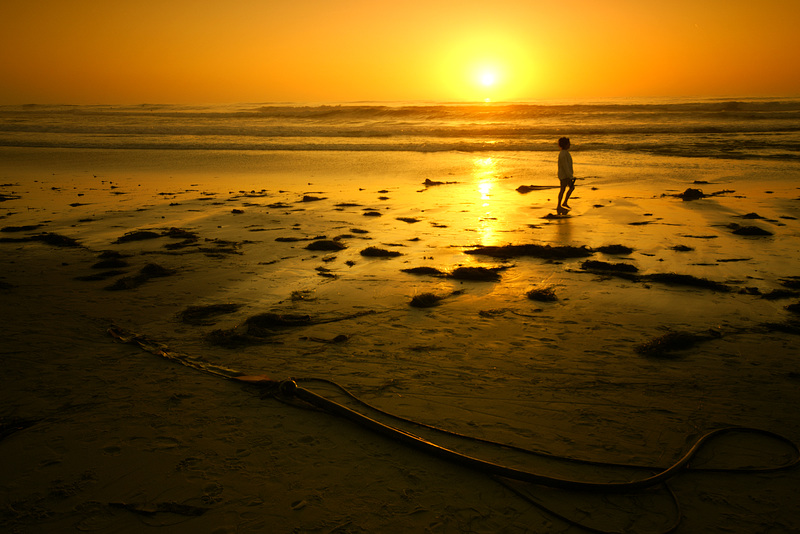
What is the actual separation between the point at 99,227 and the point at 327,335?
6754 mm

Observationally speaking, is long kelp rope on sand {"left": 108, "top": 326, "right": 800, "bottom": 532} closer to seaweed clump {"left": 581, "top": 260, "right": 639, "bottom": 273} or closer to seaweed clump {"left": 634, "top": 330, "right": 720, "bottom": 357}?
seaweed clump {"left": 634, "top": 330, "right": 720, "bottom": 357}

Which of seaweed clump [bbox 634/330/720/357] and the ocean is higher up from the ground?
the ocean

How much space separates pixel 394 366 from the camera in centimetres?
418

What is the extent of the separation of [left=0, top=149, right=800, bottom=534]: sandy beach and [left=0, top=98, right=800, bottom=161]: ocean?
48.3ft

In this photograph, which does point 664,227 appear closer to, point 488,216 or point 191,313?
point 488,216

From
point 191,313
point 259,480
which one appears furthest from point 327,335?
point 259,480

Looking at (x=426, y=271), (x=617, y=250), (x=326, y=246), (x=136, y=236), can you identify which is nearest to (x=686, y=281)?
(x=617, y=250)

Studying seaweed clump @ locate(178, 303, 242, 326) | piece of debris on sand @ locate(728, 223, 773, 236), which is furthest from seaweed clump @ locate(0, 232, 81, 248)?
piece of debris on sand @ locate(728, 223, 773, 236)

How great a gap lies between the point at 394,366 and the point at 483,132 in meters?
27.2

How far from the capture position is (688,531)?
8.25 ft

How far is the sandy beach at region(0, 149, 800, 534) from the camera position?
2703 mm

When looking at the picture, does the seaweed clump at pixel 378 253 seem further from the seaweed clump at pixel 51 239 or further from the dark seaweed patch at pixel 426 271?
the seaweed clump at pixel 51 239

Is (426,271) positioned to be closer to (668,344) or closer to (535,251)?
(535,251)

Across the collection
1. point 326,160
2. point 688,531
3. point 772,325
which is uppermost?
point 326,160
